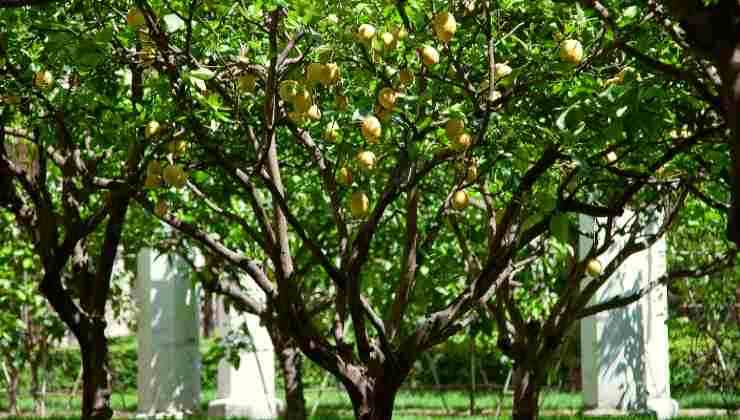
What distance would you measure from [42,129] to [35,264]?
7.67 m

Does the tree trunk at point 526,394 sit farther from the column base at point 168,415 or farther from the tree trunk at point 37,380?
the tree trunk at point 37,380

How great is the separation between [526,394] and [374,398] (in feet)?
5.46

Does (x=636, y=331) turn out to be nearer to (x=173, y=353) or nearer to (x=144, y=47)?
(x=173, y=353)

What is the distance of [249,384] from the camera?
1277cm

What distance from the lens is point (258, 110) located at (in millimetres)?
5367

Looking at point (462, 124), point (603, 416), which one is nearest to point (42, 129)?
point (462, 124)

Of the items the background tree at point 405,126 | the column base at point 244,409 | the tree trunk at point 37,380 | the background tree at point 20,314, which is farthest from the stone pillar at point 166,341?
the background tree at point 405,126

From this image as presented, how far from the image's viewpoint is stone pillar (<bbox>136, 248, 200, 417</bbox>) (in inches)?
462

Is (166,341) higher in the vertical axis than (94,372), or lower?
higher

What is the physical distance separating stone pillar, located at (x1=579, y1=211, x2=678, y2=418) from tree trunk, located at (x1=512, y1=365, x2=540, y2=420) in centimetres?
406

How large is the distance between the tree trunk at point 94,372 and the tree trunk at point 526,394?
239 cm

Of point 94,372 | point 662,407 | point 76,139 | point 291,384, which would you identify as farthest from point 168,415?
point 76,139

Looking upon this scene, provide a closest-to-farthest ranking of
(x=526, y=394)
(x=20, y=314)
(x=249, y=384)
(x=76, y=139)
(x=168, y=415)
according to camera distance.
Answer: (x=526, y=394) → (x=76, y=139) → (x=168, y=415) → (x=249, y=384) → (x=20, y=314)

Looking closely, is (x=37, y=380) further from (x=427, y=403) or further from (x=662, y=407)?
(x=662, y=407)
